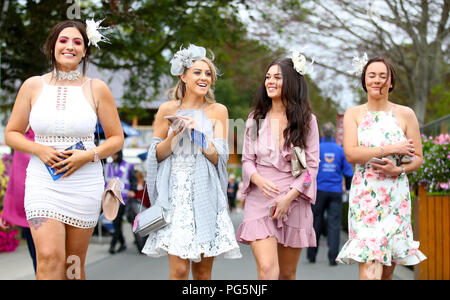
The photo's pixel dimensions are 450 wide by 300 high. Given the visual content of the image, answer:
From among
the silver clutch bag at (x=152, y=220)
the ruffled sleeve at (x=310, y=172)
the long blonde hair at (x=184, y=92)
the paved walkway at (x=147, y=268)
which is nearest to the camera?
the silver clutch bag at (x=152, y=220)

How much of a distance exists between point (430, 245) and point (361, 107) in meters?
3.03

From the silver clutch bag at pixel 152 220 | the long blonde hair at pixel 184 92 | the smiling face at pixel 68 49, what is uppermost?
the smiling face at pixel 68 49

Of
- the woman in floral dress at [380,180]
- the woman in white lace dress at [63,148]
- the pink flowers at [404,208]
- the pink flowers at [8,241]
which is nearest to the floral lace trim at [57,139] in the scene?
the woman in white lace dress at [63,148]

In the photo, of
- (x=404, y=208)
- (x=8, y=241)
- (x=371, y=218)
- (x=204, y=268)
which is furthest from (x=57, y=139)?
(x=8, y=241)

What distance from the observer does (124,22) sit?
1126 cm

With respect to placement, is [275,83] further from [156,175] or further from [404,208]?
[404,208]

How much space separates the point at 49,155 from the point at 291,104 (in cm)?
192

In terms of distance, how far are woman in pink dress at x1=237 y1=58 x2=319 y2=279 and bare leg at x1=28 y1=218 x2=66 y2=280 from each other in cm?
141

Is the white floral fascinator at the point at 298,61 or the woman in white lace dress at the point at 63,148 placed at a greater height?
the white floral fascinator at the point at 298,61

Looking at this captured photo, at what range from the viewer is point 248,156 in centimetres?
492

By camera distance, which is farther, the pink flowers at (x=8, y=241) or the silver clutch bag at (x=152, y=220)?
the pink flowers at (x=8, y=241)

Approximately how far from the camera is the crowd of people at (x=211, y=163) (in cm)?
424

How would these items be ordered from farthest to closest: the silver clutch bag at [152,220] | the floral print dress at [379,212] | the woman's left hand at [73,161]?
the floral print dress at [379,212], the silver clutch bag at [152,220], the woman's left hand at [73,161]

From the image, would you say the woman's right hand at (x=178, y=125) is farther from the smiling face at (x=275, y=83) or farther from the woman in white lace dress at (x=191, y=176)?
the smiling face at (x=275, y=83)
